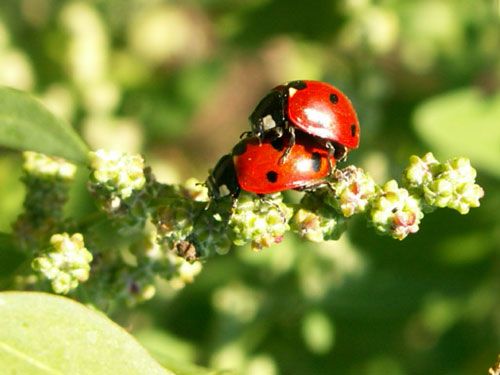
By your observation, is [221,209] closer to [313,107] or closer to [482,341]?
[313,107]

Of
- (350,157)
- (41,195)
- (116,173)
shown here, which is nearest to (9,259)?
(41,195)

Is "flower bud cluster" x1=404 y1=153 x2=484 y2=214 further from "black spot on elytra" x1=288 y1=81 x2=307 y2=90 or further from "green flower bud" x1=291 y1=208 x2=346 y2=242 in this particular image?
"black spot on elytra" x1=288 y1=81 x2=307 y2=90

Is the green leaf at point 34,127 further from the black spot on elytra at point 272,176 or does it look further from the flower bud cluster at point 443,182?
the flower bud cluster at point 443,182

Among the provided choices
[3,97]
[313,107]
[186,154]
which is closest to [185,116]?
[186,154]

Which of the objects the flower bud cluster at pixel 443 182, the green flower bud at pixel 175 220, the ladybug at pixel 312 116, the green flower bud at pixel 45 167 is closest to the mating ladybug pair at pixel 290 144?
the ladybug at pixel 312 116

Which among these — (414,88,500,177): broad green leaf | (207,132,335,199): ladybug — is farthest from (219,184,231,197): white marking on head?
(414,88,500,177): broad green leaf

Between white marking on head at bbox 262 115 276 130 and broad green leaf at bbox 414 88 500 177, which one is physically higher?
broad green leaf at bbox 414 88 500 177
